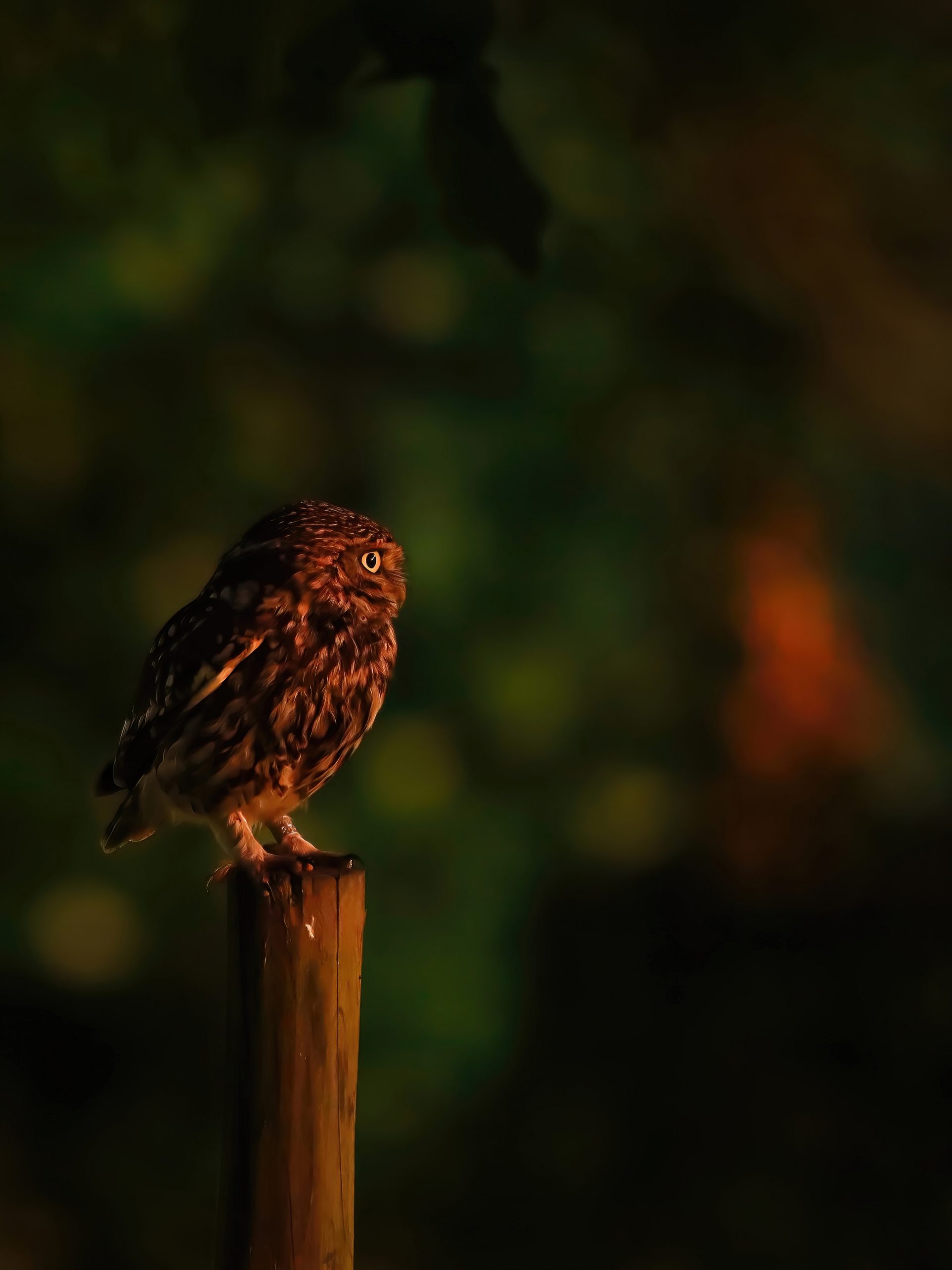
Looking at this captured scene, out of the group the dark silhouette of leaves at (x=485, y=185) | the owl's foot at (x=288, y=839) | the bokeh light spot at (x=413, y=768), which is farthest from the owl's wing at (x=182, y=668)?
the dark silhouette of leaves at (x=485, y=185)

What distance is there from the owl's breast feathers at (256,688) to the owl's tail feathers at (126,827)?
12cm

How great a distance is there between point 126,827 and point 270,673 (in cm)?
58

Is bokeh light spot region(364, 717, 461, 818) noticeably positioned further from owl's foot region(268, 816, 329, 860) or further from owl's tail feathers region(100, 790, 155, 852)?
owl's tail feathers region(100, 790, 155, 852)

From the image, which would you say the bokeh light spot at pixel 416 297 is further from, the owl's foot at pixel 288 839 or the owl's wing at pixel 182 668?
the owl's foot at pixel 288 839

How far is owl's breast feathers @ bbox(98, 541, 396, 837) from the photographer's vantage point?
8.57 feet

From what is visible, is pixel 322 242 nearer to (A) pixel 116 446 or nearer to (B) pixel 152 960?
(A) pixel 116 446

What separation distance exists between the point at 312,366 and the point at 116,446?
61cm

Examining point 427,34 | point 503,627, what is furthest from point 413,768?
point 427,34

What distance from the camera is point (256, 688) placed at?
2613mm

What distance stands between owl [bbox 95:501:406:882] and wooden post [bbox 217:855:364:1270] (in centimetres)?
45

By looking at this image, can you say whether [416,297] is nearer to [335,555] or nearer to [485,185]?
[485,185]

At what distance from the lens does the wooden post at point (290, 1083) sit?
6.66 ft

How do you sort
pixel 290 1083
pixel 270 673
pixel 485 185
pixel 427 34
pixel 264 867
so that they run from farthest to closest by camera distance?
pixel 427 34
pixel 485 185
pixel 270 673
pixel 264 867
pixel 290 1083

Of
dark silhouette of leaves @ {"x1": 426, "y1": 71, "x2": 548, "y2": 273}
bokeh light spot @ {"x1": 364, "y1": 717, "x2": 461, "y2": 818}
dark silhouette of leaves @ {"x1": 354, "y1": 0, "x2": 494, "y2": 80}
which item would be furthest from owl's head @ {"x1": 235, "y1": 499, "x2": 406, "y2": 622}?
dark silhouette of leaves @ {"x1": 354, "y1": 0, "x2": 494, "y2": 80}
